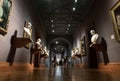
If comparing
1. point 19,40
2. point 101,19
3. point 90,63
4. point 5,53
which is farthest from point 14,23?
point 90,63

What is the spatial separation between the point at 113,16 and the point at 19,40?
3.77m

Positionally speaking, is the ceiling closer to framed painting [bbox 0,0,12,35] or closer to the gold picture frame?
the gold picture frame

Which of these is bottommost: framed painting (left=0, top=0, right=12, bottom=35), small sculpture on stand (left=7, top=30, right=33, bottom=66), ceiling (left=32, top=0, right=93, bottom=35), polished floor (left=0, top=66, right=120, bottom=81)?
polished floor (left=0, top=66, right=120, bottom=81)

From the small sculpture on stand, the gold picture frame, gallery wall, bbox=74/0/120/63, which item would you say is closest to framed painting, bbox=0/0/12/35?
the small sculpture on stand

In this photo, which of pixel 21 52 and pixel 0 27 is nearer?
pixel 0 27

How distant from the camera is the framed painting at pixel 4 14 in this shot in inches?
169

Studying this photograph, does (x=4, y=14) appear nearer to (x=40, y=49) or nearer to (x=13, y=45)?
(x=13, y=45)

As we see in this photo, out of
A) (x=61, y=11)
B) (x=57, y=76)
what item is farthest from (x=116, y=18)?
(x=61, y=11)

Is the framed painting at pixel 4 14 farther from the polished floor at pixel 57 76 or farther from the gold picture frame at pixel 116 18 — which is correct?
the gold picture frame at pixel 116 18

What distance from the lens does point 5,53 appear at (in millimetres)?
4699

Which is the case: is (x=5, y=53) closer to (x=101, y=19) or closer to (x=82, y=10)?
(x=101, y=19)

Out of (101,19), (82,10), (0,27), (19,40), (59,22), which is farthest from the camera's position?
(59,22)

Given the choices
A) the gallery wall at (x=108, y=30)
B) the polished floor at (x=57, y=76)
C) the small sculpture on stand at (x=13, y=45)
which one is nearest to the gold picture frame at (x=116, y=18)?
the gallery wall at (x=108, y=30)

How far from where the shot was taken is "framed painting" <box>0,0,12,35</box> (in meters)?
4.30
